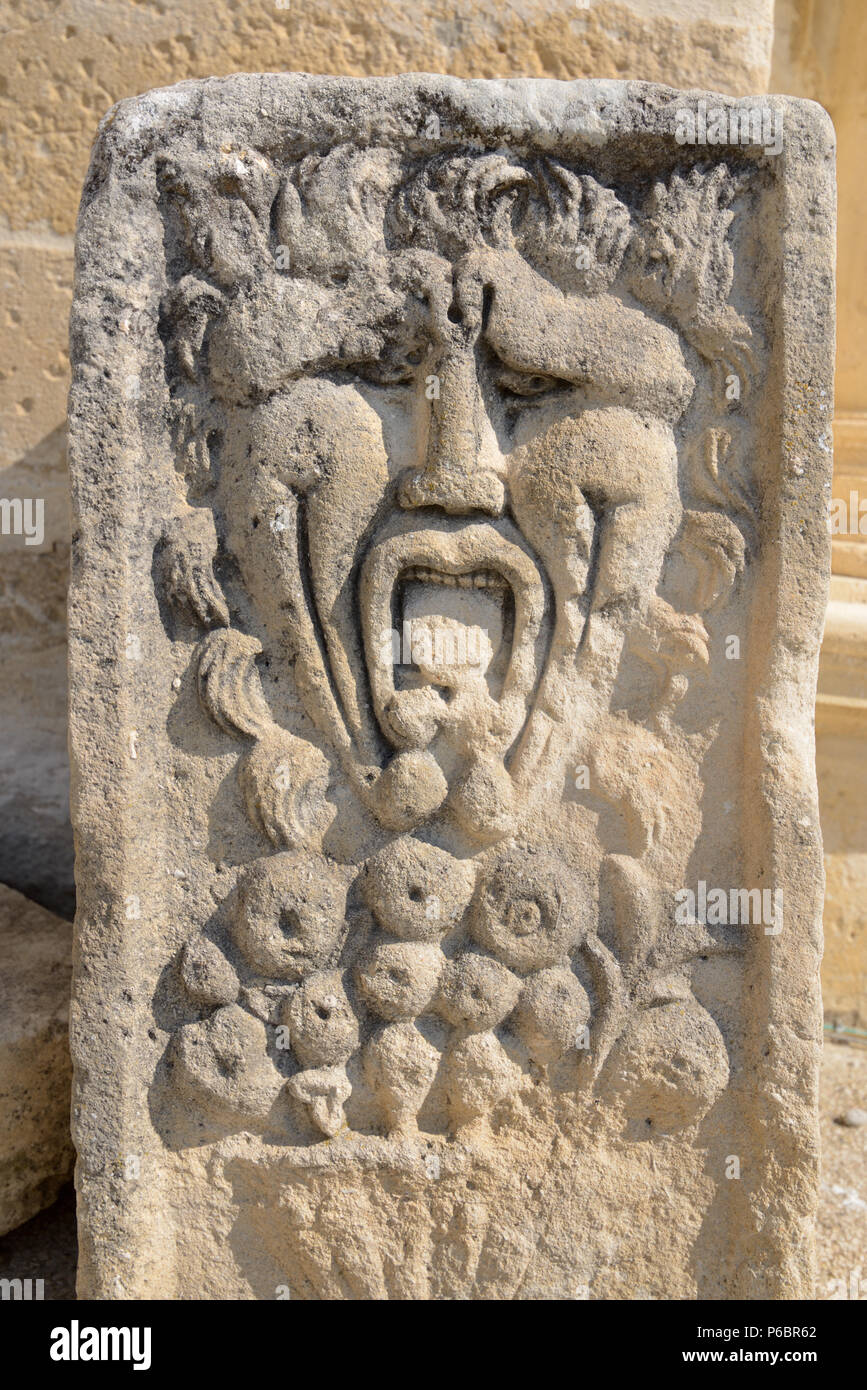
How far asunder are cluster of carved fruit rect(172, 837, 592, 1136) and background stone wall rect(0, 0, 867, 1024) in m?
0.85

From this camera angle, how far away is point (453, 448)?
144 centimetres

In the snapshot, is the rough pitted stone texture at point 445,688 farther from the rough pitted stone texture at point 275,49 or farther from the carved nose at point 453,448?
the rough pitted stone texture at point 275,49

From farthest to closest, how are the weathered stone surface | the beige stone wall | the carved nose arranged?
the beige stone wall, the weathered stone surface, the carved nose

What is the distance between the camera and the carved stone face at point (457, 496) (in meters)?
1.45

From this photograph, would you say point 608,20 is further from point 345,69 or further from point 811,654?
point 811,654

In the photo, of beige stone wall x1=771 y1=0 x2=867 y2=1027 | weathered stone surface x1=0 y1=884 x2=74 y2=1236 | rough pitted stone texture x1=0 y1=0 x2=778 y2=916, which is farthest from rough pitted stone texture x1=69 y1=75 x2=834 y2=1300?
beige stone wall x1=771 y1=0 x2=867 y2=1027

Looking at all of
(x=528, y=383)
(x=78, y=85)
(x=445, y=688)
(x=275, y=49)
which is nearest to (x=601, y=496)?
(x=528, y=383)

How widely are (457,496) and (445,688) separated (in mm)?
264

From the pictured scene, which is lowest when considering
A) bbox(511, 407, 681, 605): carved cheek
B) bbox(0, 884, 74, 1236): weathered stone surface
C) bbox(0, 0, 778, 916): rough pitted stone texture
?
bbox(0, 884, 74, 1236): weathered stone surface

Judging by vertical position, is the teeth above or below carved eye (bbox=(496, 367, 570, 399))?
below

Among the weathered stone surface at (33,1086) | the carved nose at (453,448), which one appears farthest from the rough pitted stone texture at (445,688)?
the weathered stone surface at (33,1086)

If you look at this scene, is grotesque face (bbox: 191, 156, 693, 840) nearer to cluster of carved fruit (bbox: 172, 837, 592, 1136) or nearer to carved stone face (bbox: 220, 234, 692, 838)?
carved stone face (bbox: 220, 234, 692, 838)

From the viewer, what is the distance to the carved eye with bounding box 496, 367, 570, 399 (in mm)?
1472
